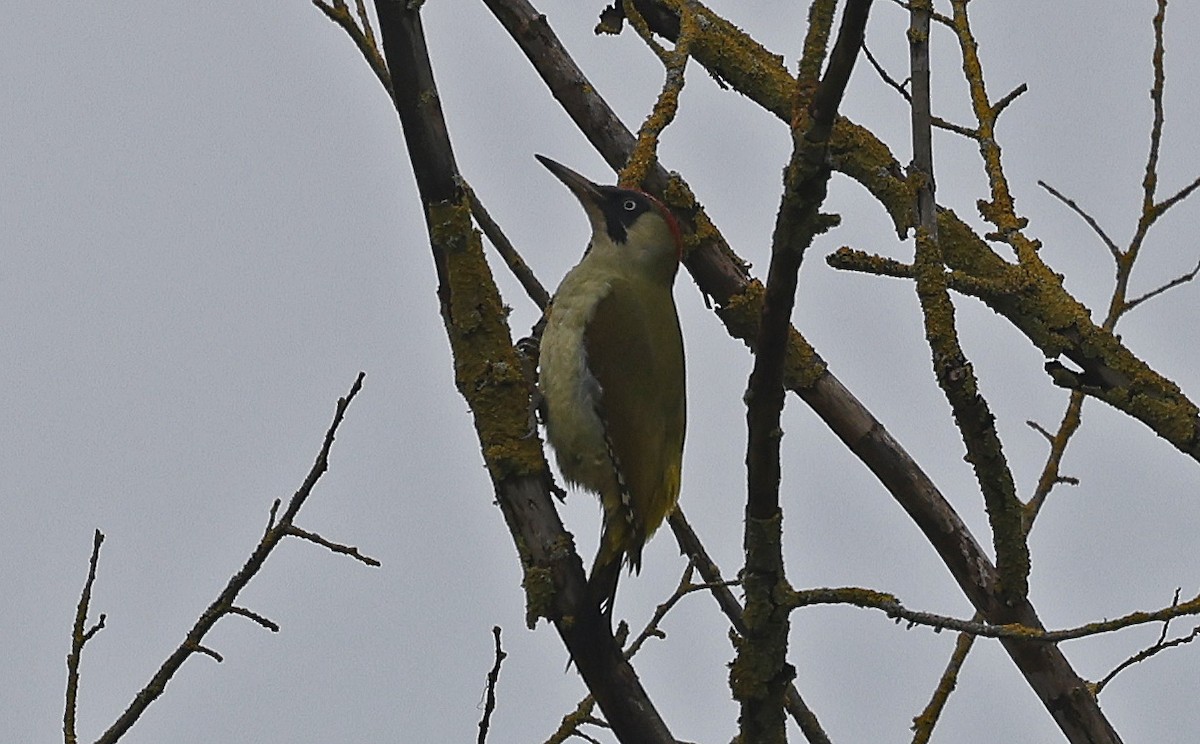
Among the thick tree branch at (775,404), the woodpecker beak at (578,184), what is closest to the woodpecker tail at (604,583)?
the thick tree branch at (775,404)

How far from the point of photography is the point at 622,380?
4945 mm

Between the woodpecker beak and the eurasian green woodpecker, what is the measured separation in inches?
8.8

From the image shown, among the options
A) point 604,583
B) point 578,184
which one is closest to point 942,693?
point 604,583

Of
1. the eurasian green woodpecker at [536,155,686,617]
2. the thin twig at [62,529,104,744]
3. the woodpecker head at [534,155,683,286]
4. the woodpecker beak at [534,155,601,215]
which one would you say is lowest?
the thin twig at [62,529,104,744]

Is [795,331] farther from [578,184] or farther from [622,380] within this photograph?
[578,184]

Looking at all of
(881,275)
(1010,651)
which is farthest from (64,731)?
(1010,651)

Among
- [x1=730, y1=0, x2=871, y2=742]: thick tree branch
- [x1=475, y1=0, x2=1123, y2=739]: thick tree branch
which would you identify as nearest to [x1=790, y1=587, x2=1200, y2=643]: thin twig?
[x1=730, y1=0, x2=871, y2=742]: thick tree branch

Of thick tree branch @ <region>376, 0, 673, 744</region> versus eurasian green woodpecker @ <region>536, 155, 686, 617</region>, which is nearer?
thick tree branch @ <region>376, 0, 673, 744</region>

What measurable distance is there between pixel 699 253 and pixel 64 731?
264 centimetres

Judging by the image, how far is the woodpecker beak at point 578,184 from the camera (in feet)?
18.4

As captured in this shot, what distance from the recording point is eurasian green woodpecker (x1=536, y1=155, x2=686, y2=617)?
4738mm

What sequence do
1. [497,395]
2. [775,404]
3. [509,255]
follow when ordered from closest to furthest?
[775,404]
[497,395]
[509,255]

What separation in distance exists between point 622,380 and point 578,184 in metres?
0.98

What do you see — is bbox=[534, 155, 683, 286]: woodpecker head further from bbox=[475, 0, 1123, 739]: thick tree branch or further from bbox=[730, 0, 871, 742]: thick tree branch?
bbox=[730, 0, 871, 742]: thick tree branch
